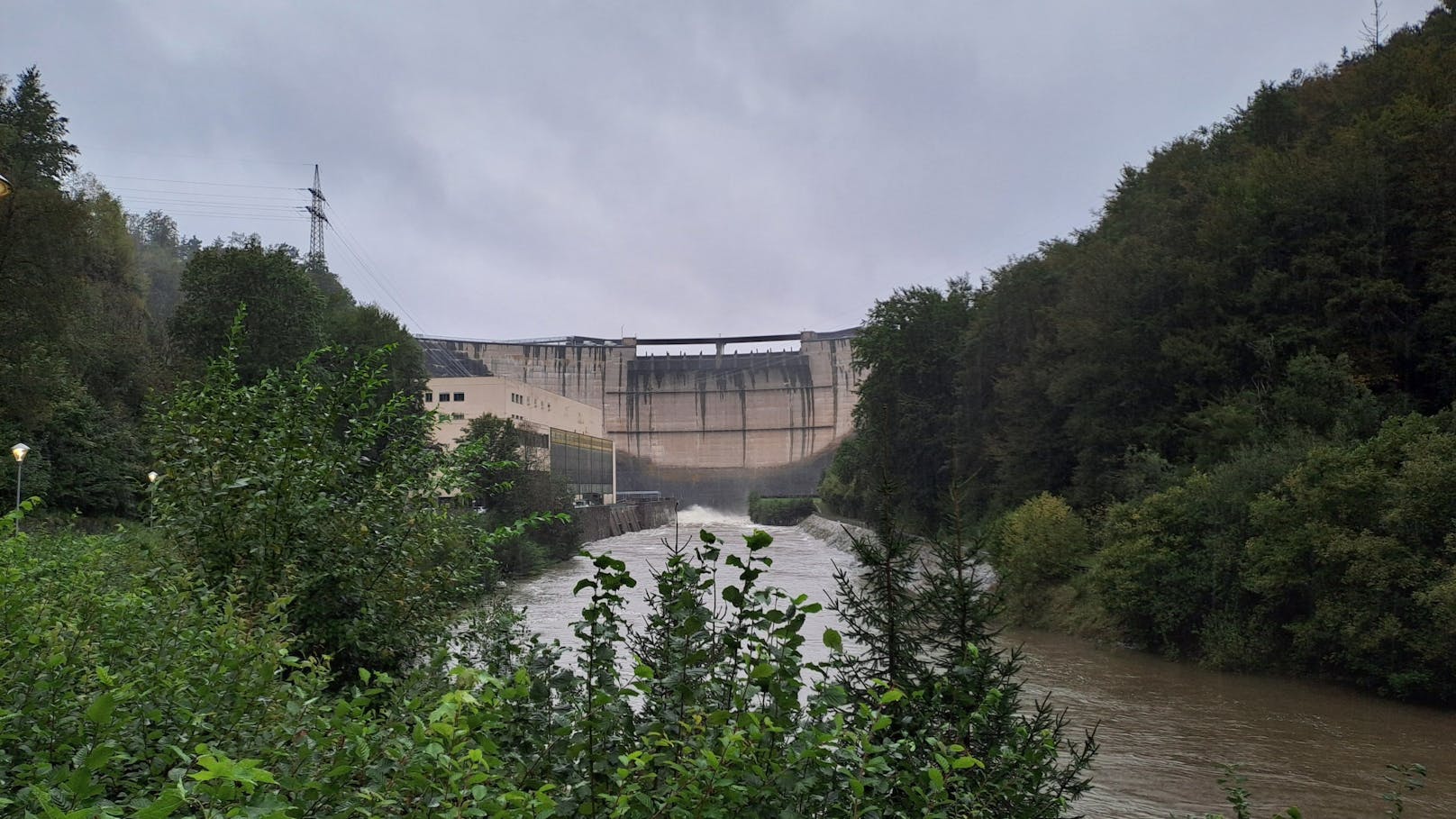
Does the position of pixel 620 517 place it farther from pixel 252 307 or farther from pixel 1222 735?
pixel 1222 735

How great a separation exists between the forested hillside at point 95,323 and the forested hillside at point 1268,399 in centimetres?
2047

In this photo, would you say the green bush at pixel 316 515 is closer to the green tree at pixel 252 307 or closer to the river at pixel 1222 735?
the river at pixel 1222 735

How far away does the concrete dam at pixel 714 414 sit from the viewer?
316 feet

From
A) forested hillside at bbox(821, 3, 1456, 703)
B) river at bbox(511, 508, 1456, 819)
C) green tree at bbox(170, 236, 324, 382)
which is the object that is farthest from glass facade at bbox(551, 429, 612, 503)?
river at bbox(511, 508, 1456, 819)

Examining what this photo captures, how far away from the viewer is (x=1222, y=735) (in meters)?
14.1

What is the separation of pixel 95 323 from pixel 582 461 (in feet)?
121

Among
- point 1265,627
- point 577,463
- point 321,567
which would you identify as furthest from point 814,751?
point 577,463

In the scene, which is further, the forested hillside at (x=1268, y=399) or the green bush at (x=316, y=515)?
the forested hillside at (x=1268, y=399)

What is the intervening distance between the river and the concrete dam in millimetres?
74884

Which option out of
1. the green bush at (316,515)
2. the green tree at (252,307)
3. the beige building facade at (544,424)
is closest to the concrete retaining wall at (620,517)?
the beige building facade at (544,424)

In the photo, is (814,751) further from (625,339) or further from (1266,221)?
(625,339)

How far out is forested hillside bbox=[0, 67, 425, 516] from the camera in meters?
26.9

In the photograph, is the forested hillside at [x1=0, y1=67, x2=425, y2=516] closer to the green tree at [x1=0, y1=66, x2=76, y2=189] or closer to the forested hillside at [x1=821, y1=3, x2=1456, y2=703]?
the green tree at [x1=0, y1=66, x2=76, y2=189]

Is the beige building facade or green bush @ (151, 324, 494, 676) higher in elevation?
the beige building facade
